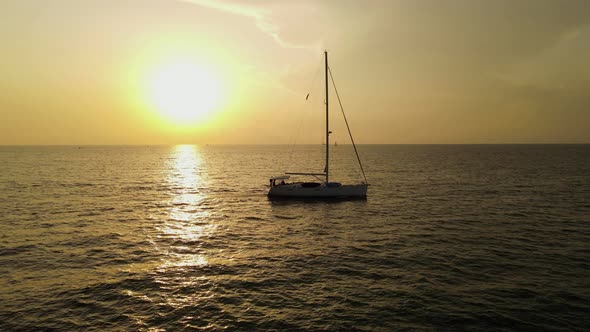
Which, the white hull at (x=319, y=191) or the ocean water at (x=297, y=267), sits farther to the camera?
the white hull at (x=319, y=191)

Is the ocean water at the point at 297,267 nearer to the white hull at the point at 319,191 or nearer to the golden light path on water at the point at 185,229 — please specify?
the golden light path on water at the point at 185,229

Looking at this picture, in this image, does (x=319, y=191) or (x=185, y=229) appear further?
(x=319, y=191)

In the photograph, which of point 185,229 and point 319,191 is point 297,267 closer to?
point 185,229

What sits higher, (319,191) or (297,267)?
(319,191)

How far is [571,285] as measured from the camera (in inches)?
741

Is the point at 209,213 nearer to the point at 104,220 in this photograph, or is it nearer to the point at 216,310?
the point at 104,220

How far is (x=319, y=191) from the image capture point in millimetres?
48500

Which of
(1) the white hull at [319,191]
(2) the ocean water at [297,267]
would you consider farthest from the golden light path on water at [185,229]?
(1) the white hull at [319,191]

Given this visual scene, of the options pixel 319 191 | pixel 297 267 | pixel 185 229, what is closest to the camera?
pixel 297 267

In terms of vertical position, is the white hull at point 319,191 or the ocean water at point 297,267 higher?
the white hull at point 319,191

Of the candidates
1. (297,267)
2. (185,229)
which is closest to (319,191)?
(185,229)

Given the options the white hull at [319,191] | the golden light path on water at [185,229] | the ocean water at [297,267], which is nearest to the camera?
the ocean water at [297,267]

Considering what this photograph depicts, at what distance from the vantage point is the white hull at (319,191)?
48594mm

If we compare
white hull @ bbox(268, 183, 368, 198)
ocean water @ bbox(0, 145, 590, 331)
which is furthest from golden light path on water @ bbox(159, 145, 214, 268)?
white hull @ bbox(268, 183, 368, 198)
